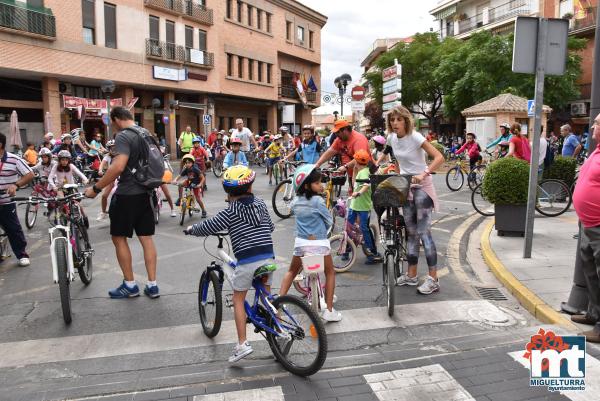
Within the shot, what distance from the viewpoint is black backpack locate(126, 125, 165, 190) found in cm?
554

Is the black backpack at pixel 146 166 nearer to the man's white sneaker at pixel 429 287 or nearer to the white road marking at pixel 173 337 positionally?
the white road marking at pixel 173 337

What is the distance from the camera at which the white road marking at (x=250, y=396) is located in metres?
3.50

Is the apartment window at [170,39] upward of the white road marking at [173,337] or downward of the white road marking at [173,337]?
upward

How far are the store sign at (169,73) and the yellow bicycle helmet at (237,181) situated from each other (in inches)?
1102

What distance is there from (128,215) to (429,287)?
10.9 ft

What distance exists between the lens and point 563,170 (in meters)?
11.6

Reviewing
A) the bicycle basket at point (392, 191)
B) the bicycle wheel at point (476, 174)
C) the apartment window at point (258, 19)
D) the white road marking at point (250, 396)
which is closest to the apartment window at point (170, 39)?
the apartment window at point (258, 19)

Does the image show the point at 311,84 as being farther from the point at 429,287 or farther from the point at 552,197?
the point at 429,287

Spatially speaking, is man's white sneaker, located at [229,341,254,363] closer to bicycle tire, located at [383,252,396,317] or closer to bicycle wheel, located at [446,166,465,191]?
bicycle tire, located at [383,252,396,317]

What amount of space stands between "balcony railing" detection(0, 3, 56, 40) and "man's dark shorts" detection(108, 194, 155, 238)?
20794mm

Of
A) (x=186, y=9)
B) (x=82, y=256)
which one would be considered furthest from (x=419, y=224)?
(x=186, y=9)

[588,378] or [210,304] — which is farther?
[210,304]

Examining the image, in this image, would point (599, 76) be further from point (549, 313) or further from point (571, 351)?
point (571, 351)

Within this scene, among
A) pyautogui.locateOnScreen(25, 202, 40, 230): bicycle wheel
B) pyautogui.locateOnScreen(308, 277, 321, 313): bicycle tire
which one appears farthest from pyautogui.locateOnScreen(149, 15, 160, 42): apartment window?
pyautogui.locateOnScreen(308, 277, 321, 313): bicycle tire
